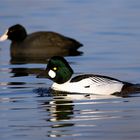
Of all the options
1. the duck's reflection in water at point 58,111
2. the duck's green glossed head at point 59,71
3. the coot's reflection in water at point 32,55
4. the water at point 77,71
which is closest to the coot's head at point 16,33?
the water at point 77,71

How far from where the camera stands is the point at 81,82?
16641 mm

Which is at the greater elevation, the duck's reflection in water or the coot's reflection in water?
the duck's reflection in water

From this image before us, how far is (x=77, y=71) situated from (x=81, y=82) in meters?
2.74

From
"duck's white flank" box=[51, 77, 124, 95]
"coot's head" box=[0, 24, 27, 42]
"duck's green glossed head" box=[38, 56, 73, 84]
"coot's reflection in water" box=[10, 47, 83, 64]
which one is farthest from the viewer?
"coot's head" box=[0, 24, 27, 42]

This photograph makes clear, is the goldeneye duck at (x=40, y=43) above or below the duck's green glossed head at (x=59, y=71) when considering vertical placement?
below

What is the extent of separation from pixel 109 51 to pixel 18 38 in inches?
138

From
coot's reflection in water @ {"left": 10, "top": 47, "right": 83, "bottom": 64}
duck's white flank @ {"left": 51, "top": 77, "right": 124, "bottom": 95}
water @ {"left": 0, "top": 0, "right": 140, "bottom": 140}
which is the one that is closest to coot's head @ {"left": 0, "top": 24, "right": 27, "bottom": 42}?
water @ {"left": 0, "top": 0, "right": 140, "bottom": 140}

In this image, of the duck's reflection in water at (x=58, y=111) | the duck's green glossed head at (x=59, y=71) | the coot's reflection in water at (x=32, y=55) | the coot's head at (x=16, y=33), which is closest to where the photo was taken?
the duck's reflection in water at (x=58, y=111)

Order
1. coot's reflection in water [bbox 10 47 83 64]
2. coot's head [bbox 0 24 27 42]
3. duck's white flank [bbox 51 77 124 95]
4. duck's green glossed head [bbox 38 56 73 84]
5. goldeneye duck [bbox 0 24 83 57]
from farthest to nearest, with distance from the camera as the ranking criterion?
1. coot's head [bbox 0 24 27 42]
2. goldeneye duck [bbox 0 24 83 57]
3. coot's reflection in water [bbox 10 47 83 64]
4. duck's green glossed head [bbox 38 56 73 84]
5. duck's white flank [bbox 51 77 124 95]

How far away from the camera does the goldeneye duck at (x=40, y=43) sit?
78.1 feet

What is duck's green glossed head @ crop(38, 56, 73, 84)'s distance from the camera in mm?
17109

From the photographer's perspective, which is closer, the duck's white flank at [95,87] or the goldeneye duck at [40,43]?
the duck's white flank at [95,87]

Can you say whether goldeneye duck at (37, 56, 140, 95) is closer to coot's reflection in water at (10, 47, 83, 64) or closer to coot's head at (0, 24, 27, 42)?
coot's reflection in water at (10, 47, 83, 64)

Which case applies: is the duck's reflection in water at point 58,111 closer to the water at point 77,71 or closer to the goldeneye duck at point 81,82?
the water at point 77,71
